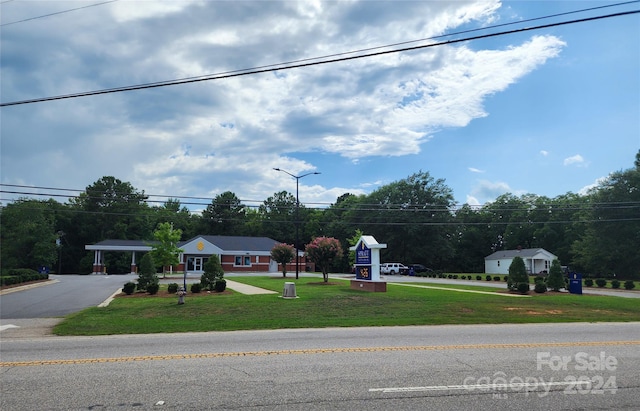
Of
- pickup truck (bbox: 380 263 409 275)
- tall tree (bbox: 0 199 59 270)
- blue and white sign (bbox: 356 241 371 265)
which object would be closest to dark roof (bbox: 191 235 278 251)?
pickup truck (bbox: 380 263 409 275)

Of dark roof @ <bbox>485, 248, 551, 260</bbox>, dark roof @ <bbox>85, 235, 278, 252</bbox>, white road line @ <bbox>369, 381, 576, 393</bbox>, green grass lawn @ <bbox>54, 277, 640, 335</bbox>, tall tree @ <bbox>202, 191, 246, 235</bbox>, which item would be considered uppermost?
tall tree @ <bbox>202, 191, 246, 235</bbox>

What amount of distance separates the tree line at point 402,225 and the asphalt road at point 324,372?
1819 inches

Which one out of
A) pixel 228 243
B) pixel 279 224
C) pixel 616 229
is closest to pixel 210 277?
pixel 228 243

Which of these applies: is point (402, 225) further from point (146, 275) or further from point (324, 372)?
point (324, 372)

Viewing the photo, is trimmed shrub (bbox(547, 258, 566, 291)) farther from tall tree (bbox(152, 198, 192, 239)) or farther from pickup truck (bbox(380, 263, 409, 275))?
tall tree (bbox(152, 198, 192, 239))

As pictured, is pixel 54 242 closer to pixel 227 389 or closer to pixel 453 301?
pixel 453 301

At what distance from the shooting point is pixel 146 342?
456 inches

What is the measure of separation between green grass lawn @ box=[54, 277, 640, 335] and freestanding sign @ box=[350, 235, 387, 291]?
10.2ft

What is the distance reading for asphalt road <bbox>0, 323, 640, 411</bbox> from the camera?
6184 mm

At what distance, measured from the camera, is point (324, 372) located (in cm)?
779

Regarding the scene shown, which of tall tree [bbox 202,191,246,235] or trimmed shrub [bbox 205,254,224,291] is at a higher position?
tall tree [bbox 202,191,246,235]

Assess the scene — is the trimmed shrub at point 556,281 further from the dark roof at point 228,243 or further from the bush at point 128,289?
the dark roof at point 228,243

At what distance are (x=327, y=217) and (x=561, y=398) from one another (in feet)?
286

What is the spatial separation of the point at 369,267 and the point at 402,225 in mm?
50301
